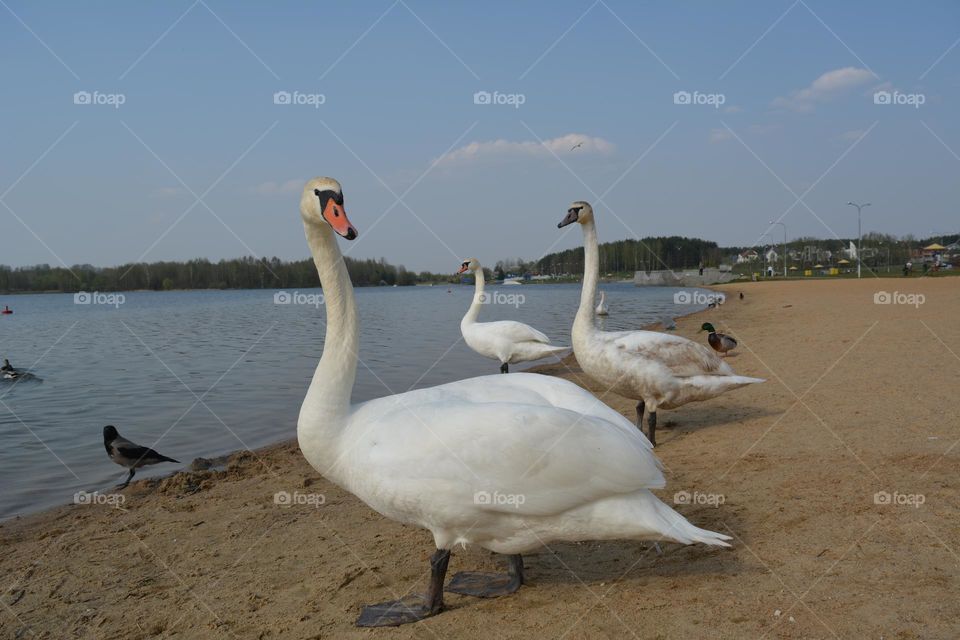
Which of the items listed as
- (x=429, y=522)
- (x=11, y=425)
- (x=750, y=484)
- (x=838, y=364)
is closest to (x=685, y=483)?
(x=750, y=484)

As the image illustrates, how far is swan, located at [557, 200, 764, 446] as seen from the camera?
796 cm

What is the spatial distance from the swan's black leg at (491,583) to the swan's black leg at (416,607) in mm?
272

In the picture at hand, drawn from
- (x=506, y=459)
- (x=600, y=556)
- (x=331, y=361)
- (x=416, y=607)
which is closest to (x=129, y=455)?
(x=331, y=361)

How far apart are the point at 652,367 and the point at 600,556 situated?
3.59 m

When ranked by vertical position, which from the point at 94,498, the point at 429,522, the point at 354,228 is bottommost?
the point at 94,498

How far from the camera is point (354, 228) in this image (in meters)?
3.74

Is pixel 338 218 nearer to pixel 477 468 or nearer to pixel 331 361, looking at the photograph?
pixel 331 361

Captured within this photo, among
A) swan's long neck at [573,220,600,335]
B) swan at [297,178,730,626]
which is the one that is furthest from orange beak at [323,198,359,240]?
swan's long neck at [573,220,600,335]

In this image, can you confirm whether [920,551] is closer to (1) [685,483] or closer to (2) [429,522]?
(1) [685,483]

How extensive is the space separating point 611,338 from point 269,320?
28.0 meters

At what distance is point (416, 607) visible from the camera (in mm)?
4105

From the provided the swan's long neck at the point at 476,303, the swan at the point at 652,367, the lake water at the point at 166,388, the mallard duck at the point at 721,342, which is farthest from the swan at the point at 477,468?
the mallard duck at the point at 721,342

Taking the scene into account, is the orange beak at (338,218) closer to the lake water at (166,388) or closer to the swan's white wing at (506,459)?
the swan's white wing at (506,459)

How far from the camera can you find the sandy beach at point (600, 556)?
12.0ft
